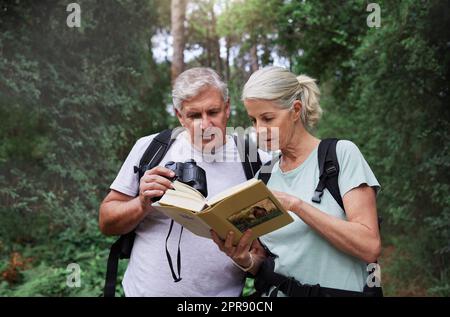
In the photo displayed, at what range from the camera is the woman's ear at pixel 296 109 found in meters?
2.39

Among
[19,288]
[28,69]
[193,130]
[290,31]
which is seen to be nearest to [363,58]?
[290,31]

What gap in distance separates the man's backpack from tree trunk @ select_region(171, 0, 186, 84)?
7314mm

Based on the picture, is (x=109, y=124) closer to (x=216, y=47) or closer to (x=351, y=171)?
(x=351, y=171)

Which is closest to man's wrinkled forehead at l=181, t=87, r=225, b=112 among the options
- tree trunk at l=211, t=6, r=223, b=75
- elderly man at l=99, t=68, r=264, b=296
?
elderly man at l=99, t=68, r=264, b=296

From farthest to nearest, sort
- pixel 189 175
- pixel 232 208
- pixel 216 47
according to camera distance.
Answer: pixel 216 47, pixel 189 175, pixel 232 208

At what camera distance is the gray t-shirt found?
2525 mm

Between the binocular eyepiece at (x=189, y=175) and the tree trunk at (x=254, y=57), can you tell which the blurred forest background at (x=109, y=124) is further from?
the binocular eyepiece at (x=189, y=175)

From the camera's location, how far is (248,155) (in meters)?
2.78


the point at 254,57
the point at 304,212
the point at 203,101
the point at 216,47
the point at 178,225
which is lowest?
the point at 178,225

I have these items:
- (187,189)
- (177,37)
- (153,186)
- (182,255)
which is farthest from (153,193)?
(177,37)

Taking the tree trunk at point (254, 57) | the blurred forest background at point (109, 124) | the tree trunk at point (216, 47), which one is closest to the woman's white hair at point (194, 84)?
the blurred forest background at point (109, 124)

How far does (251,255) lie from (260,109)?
72cm

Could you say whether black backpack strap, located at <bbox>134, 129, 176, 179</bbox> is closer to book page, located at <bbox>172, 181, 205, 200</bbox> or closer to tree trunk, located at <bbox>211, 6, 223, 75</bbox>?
book page, located at <bbox>172, 181, 205, 200</bbox>

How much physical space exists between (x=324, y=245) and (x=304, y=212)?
0.23 meters
